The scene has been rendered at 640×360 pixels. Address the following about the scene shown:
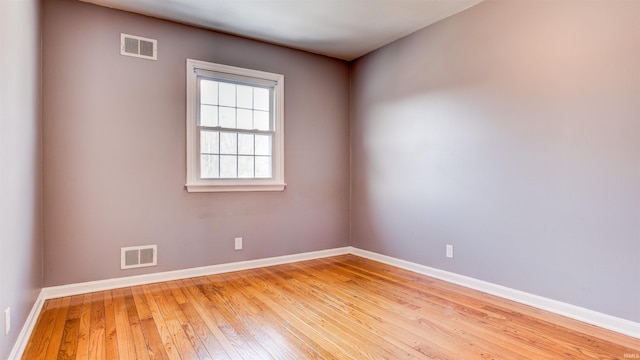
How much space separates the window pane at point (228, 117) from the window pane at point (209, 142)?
0.49 ft

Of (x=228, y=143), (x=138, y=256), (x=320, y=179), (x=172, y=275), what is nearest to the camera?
(x=138, y=256)

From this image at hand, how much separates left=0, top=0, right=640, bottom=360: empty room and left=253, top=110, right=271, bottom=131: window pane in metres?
0.02

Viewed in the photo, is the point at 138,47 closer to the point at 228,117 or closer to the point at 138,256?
the point at 228,117

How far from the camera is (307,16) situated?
338cm

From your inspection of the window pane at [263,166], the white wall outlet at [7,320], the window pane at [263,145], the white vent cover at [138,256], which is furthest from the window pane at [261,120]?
the white wall outlet at [7,320]

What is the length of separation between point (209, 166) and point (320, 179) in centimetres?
143

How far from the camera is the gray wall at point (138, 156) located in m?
3.01

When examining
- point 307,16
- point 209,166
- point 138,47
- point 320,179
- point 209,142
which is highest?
point 307,16

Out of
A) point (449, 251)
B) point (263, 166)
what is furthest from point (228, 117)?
point (449, 251)

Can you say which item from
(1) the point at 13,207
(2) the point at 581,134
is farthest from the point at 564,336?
(1) the point at 13,207

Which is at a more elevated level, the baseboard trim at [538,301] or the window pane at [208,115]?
the window pane at [208,115]

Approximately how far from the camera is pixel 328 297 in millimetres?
2980

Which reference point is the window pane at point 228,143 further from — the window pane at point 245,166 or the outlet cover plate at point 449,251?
the outlet cover plate at point 449,251

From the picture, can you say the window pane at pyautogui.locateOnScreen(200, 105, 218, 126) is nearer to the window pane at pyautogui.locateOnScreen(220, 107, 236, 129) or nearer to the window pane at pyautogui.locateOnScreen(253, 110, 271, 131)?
the window pane at pyautogui.locateOnScreen(220, 107, 236, 129)
